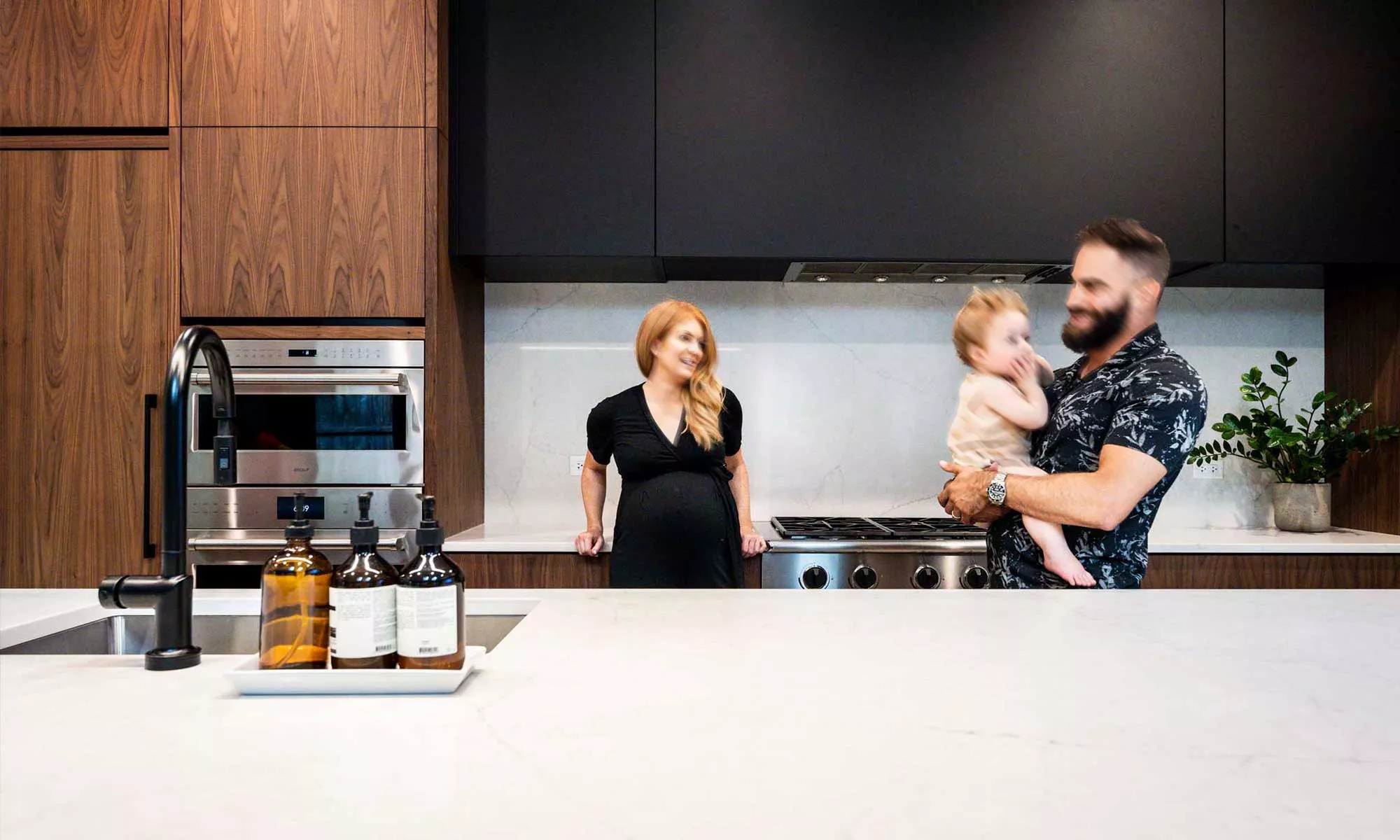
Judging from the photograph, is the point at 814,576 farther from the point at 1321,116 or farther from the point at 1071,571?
the point at 1321,116

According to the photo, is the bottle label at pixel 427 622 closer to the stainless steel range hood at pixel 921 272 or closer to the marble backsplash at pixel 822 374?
the stainless steel range hood at pixel 921 272

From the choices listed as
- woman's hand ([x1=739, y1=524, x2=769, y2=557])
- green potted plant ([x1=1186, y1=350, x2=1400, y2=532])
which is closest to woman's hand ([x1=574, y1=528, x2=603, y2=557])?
woman's hand ([x1=739, y1=524, x2=769, y2=557])

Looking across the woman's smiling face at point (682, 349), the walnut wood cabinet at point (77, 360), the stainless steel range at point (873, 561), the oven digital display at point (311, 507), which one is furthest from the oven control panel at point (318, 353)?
the stainless steel range at point (873, 561)

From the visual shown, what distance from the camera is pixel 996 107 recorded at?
2.66 metres

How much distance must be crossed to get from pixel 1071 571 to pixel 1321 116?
2.15m

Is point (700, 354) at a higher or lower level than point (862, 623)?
higher

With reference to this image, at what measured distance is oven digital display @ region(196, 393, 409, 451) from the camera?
251 cm

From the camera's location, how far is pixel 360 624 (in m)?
0.89

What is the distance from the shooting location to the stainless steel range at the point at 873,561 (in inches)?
98.2

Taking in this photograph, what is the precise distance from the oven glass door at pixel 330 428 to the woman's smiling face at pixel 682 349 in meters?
0.74

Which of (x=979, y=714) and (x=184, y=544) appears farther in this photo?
(x=184, y=544)

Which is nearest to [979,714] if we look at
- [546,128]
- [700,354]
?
[700,354]

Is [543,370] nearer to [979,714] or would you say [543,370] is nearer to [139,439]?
[139,439]

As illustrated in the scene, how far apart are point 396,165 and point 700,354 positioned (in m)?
1.06
